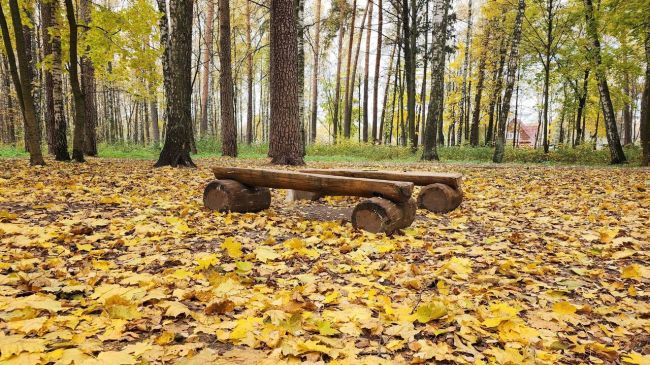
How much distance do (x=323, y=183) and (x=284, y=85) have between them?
5112mm

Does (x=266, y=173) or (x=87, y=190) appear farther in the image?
(x=87, y=190)

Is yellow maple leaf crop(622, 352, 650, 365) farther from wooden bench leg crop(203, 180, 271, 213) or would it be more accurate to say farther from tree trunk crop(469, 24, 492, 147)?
tree trunk crop(469, 24, 492, 147)

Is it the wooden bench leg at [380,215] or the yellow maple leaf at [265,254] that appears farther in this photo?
the wooden bench leg at [380,215]

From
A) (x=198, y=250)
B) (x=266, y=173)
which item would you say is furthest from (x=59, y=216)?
(x=266, y=173)

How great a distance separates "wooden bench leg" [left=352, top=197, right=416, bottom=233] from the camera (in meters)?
3.91

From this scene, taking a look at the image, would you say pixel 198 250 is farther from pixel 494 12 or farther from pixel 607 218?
pixel 494 12

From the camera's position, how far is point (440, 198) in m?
5.25

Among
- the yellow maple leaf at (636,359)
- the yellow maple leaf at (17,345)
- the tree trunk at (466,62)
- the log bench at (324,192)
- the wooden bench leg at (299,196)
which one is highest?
the tree trunk at (466,62)

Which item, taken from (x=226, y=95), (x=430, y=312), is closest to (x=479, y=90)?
(x=226, y=95)

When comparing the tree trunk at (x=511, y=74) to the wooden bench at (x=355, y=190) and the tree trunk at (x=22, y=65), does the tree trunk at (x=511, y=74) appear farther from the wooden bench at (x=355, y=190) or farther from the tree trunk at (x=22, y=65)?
the tree trunk at (x=22, y=65)

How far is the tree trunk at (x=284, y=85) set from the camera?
28.0 ft

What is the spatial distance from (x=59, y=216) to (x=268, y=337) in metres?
3.47

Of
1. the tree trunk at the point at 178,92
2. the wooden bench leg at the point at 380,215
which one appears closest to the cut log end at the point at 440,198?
the wooden bench leg at the point at 380,215

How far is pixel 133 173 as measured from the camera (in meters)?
7.84
